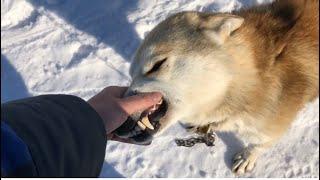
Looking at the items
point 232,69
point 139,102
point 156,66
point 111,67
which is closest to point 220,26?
point 232,69

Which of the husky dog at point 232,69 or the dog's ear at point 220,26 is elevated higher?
the dog's ear at point 220,26

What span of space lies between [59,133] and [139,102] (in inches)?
29.7

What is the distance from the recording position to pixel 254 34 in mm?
2713

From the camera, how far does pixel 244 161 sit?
3.52 metres

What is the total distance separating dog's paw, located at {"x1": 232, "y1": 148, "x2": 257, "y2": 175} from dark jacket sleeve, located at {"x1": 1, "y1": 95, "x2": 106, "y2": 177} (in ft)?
5.47

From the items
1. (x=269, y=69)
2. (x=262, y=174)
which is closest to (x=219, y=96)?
(x=269, y=69)

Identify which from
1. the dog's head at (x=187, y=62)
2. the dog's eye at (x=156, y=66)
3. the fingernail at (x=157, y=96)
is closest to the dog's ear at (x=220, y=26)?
the dog's head at (x=187, y=62)

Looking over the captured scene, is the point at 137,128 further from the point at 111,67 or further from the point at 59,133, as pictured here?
the point at 111,67

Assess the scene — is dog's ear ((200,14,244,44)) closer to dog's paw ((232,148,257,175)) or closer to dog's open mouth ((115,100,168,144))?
dog's open mouth ((115,100,168,144))

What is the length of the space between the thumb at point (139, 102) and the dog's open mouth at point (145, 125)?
0.07m

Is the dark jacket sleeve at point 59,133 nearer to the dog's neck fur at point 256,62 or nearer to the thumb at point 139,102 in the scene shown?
the thumb at point 139,102

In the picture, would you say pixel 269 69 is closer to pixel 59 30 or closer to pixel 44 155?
pixel 44 155

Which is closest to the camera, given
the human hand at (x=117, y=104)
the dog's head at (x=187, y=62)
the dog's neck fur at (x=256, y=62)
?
the human hand at (x=117, y=104)

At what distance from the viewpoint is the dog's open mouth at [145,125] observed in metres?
2.60
